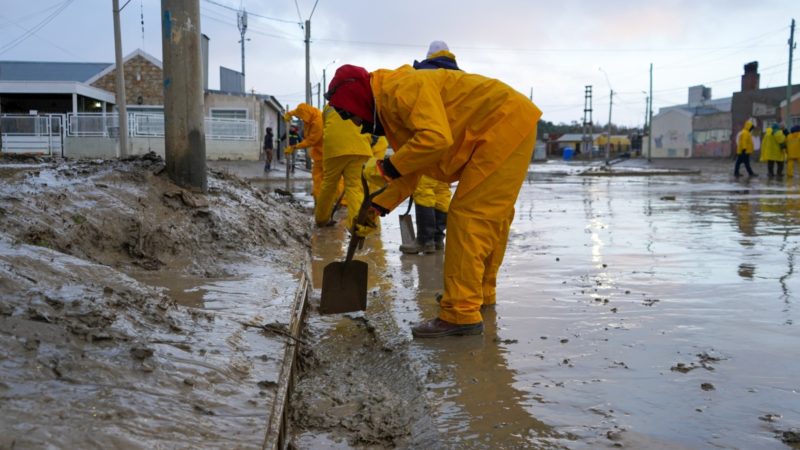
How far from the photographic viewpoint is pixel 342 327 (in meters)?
3.99

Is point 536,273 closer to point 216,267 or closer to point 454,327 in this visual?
point 454,327

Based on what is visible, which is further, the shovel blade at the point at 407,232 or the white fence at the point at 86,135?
the white fence at the point at 86,135

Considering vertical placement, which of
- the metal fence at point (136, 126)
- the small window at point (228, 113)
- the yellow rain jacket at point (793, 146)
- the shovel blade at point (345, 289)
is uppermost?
the small window at point (228, 113)

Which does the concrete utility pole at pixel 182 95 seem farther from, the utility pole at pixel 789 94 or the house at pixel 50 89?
the utility pole at pixel 789 94

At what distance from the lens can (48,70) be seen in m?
36.5

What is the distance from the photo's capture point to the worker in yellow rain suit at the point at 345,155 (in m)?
6.93

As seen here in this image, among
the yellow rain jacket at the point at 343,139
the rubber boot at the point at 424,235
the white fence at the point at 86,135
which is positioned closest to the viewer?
the rubber boot at the point at 424,235

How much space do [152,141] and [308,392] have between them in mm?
27284

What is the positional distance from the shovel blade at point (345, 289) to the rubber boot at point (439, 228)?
2.68 meters

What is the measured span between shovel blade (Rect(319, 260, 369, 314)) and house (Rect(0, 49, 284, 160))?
22.8 m

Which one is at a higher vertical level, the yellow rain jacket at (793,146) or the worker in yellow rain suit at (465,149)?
the yellow rain jacket at (793,146)

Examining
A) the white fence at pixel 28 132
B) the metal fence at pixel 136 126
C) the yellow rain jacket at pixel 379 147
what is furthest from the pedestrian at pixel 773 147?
the white fence at pixel 28 132

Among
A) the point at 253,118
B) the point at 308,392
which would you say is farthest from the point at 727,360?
the point at 253,118

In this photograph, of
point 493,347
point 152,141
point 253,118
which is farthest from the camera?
point 253,118
